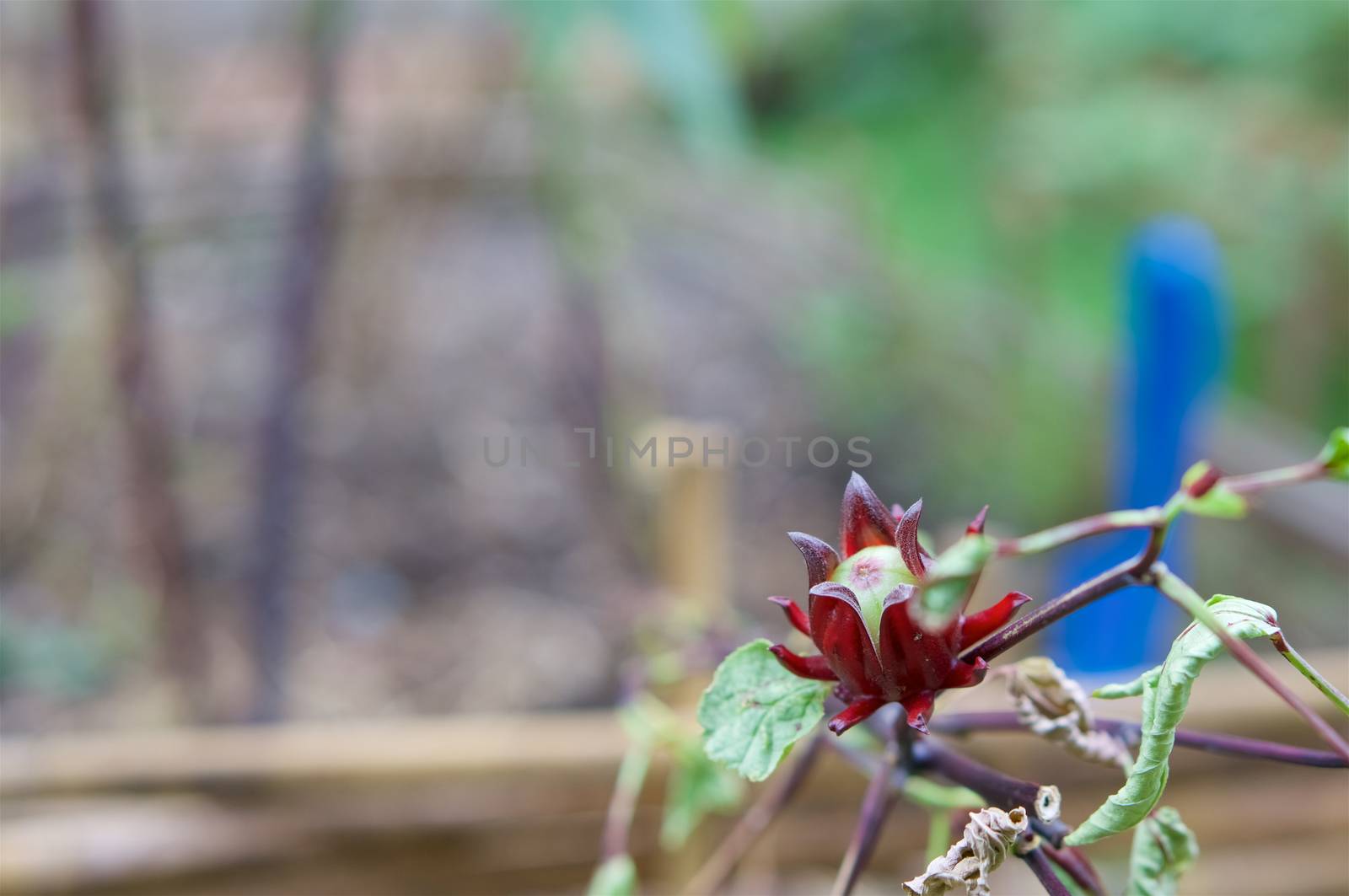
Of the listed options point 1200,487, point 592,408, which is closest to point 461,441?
point 592,408

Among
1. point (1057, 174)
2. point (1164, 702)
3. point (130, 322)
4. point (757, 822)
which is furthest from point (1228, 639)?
point (1057, 174)

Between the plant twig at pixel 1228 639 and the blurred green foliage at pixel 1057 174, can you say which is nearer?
the plant twig at pixel 1228 639

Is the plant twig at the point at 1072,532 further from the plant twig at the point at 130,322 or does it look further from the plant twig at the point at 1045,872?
the plant twig at the point at 130,322

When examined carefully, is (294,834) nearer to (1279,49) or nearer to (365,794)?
(365,794)

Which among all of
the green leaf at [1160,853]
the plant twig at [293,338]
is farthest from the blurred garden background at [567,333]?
the green leaf at [1160,853]

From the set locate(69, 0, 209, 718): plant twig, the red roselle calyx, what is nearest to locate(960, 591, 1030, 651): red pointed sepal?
the red roselle calyx

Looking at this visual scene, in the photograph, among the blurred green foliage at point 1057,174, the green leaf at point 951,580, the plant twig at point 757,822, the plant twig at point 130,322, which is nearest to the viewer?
the green leaf at point 951,580
